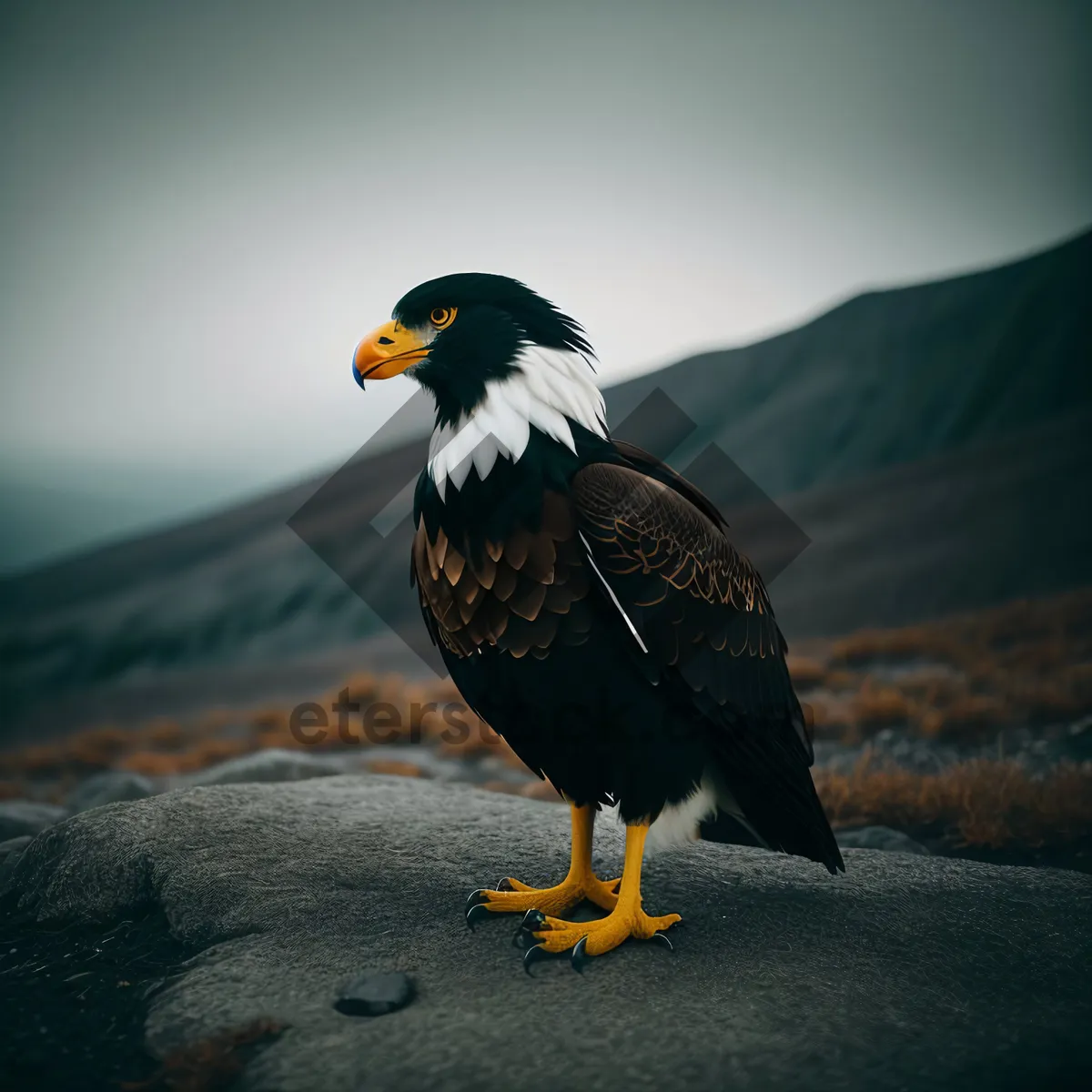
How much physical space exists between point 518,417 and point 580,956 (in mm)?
1653

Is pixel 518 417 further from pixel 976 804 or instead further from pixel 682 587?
pixel 976 804

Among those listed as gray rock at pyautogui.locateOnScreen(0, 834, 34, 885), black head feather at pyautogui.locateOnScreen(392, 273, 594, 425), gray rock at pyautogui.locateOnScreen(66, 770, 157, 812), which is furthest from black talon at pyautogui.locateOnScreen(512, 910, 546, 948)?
gray rock at pyautogui.locateOnScreen(66, 770, 157, 812)

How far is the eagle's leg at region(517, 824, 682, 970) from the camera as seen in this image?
9.24ft

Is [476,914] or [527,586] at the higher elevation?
[527,586]

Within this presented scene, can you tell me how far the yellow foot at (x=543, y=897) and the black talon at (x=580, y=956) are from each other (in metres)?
0.33

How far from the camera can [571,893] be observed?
3195 millimetres

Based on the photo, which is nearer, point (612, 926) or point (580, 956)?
point (580, 956)

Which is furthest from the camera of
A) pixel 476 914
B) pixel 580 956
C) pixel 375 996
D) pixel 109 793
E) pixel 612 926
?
pixel 109 793

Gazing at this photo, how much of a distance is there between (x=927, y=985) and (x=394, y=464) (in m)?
8.94

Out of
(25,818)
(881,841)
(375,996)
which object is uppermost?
(375,996)

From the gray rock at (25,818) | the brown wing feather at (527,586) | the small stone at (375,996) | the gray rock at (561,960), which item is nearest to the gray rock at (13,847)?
the gray rock at (561,960)

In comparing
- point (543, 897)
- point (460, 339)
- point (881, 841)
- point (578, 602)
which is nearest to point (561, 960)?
point (543, 897)

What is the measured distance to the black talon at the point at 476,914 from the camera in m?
3.06

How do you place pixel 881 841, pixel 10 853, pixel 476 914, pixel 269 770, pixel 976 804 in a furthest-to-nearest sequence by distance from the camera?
pixel 269 770 < pixel 976 804 < pixel 881 841 < pixel 10 853 < pixel 476 914
